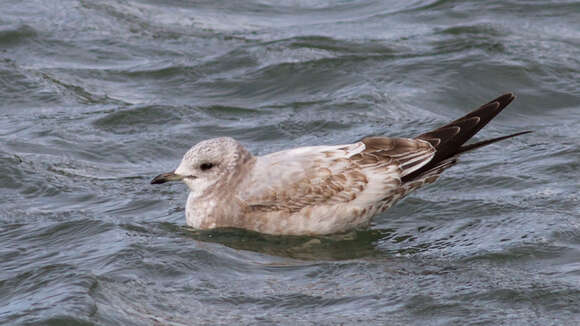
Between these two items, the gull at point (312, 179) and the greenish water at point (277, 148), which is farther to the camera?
the gull at point (312, 179)

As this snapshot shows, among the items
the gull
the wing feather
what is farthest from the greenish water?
the wing feather

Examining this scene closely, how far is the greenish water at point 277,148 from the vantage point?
6961 millimetres

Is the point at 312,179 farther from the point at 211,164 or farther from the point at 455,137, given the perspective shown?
the point at 455,137

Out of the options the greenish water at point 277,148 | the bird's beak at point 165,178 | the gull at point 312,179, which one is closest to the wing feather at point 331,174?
the gull at point 312,179

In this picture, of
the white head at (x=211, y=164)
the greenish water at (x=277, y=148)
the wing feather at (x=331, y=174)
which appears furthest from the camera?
the white head at (x=211, y=164)

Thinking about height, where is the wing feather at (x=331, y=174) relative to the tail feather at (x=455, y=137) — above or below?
below

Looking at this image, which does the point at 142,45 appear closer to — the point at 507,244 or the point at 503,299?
the point at 507,244

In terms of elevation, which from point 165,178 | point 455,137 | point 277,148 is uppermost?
point 455,137

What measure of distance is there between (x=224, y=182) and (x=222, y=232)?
403mm

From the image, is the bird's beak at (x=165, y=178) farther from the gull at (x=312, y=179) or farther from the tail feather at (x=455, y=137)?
the tail feather at (x=455, y=137)

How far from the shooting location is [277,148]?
424 inches

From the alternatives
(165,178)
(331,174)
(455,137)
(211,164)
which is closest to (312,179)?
(331,174)

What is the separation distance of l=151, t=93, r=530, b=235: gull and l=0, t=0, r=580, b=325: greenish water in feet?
0.57

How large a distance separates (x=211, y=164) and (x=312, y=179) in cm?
85
